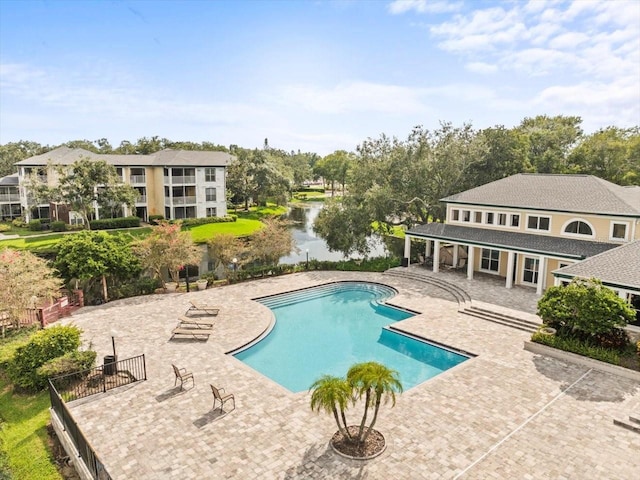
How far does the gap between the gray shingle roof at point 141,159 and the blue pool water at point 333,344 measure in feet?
112

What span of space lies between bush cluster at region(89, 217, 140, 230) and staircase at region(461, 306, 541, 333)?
133 ft

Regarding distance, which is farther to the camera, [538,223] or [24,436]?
[538,223]

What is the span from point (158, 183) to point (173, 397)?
4480cm

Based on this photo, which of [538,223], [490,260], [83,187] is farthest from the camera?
[83,187]

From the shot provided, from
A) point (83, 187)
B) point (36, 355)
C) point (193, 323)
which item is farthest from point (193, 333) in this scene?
point (83, 187)

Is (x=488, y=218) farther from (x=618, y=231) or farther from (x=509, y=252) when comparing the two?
(x=618, y=231)

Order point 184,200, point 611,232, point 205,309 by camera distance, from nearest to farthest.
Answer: point 205,309
point 611,232
point 184,200

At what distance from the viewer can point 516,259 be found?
26.7 m

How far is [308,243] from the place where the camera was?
46.7 m

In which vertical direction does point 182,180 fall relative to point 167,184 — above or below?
above

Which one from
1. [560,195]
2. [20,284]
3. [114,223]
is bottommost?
[114,223]

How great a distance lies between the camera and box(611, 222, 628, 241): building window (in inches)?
922

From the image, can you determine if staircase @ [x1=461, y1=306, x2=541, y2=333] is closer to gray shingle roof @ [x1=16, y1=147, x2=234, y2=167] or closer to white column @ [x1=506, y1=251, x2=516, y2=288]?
white column @ [x1=506, y1=251, x2=516, y2=288]

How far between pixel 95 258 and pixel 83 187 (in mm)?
22093
